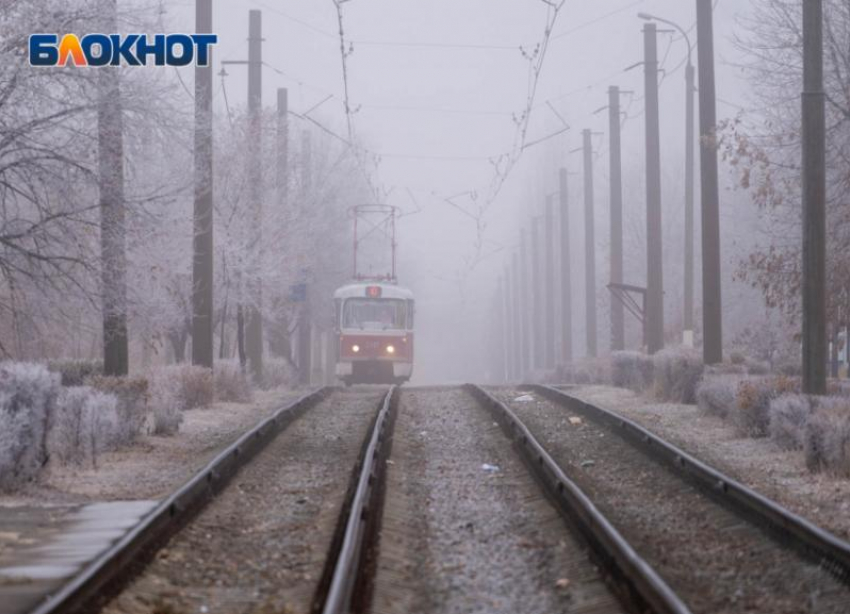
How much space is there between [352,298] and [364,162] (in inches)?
777

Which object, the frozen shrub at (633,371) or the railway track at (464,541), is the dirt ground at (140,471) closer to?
the railway track at (464,541)

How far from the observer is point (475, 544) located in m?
9.98

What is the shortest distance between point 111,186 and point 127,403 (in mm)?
3593

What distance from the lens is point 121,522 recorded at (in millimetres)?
10273

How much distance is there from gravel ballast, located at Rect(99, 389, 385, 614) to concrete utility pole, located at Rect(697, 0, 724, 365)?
1131 centimetres

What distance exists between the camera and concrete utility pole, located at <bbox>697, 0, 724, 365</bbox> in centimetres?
2494

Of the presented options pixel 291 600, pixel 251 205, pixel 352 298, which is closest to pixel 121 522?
pixel 291 600

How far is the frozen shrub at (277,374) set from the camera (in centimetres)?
3720

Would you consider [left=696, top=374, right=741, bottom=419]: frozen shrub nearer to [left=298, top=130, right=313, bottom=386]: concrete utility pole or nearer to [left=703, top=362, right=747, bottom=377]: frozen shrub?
[left=703, top=362, right=747, bottom=377]: frozen shrub

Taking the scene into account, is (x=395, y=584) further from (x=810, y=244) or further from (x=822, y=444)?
(x=810, y=244)

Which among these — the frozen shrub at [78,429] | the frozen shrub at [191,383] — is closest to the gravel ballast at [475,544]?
the frozen shrub at [78,429]

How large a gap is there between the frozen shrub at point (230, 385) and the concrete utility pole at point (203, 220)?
0.47m

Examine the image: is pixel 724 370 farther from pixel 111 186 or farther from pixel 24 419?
pixel 24 419

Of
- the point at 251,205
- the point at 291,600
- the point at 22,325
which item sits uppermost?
the point at 251,205
